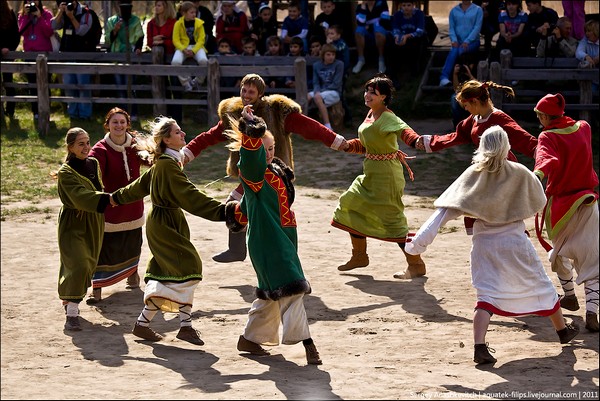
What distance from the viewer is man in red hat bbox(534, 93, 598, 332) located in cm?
784

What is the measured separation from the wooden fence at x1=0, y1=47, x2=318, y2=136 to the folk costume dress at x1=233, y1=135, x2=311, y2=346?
31.3ft

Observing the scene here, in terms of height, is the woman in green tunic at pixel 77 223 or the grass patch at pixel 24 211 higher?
the woman in green tunic at pixel 77 223

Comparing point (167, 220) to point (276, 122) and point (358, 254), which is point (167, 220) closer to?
point (276, 122)

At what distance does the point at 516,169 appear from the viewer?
7125 millimetres

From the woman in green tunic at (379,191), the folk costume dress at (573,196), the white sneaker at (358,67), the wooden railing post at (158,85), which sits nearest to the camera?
the folk costume dress at (573,196)

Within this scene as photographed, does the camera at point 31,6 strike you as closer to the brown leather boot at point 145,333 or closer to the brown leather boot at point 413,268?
the brown leather boot at point 413,268

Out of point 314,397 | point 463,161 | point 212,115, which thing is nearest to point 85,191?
point 314,397

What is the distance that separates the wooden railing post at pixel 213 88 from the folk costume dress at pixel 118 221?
25.5 feet

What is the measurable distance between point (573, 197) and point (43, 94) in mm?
11370

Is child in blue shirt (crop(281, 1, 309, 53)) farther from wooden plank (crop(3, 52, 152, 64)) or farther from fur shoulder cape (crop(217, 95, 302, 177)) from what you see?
fur shoulder cape (crop(217, 95, 302, 177))

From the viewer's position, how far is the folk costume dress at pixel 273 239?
7.07m

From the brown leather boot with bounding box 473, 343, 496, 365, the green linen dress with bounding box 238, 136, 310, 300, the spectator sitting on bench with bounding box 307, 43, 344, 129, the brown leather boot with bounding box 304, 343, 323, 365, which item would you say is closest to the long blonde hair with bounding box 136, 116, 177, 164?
the green linen dress with bounding box 238, 136, 310, 300

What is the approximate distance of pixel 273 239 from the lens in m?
7.11

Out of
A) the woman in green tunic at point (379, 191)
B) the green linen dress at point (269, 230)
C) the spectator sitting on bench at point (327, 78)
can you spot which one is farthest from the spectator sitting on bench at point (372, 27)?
the green linen dress at point (269, 230)
